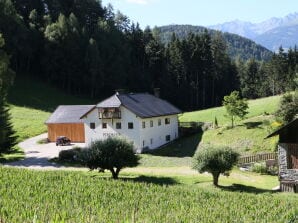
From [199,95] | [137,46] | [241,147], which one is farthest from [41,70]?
[241,147]

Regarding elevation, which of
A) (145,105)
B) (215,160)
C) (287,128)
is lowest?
(215,160)

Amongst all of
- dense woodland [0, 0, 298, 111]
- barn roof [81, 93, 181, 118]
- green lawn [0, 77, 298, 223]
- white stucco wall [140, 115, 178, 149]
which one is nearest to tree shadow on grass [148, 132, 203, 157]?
white stucco wall [140, 115, 178, 149]

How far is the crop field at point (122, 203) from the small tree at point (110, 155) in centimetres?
780

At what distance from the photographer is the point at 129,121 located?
60.2 metres

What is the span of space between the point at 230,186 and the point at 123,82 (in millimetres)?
70020

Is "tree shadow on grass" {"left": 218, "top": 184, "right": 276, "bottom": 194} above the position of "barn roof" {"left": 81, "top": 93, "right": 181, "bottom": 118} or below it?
below

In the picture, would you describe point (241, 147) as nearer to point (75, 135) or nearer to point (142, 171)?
point (142, 171)

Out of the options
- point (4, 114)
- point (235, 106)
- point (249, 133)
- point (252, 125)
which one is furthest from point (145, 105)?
point (4, 114)

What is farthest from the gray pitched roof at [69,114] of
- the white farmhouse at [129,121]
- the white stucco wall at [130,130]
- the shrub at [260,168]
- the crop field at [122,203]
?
the crop field at [122,203]

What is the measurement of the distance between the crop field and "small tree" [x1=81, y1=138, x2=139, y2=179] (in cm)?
780

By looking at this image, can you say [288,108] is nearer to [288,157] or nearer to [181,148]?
[181,148]

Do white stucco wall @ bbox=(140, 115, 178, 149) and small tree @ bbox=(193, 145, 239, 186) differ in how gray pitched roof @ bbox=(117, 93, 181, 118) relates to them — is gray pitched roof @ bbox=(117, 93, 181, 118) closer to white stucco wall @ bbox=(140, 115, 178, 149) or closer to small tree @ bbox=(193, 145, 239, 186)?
white stucco wall @ bbox=(140, 115, 178, 149)

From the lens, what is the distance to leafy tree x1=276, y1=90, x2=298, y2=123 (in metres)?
53.1

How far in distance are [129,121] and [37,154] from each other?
1191 cm
